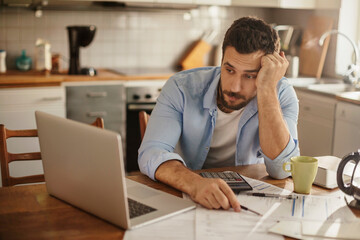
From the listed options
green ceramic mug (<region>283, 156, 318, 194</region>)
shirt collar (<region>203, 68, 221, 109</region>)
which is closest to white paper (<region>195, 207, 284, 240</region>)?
green ceramic mug (<region>283, 156, 318, 194</region>)

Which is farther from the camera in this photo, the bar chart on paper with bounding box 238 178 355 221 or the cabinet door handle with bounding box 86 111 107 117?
the cabinet door handle with bounding box 86 111 107 117

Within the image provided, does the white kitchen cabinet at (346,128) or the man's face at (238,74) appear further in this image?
the white kitchen cabinet at (346,128)

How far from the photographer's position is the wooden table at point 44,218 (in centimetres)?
121

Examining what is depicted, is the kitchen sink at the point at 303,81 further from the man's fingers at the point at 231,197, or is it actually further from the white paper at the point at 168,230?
the white paper at the point at 168,230

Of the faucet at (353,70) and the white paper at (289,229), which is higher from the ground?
the faucet at (353,70)

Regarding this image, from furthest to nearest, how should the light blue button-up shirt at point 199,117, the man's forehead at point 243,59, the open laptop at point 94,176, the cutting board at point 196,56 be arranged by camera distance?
the cutting board at point 196,56, the light blue button-up shirt at point 199,117, the man's forehead at point 243,59, the open laptop at point 94,176

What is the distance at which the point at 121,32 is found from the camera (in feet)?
13.9

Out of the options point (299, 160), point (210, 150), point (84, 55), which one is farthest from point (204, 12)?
point (299, 160)

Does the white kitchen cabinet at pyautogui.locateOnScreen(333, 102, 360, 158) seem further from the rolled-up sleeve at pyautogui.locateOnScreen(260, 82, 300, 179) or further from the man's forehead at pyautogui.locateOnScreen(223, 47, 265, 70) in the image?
the man's forehead at pyautogui.locateOnScreen(223, 47, 265, 70)

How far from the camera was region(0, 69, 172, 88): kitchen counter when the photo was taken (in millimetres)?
3393

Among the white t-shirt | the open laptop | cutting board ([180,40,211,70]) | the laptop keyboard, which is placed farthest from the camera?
cutting board ([180,40,211,70])

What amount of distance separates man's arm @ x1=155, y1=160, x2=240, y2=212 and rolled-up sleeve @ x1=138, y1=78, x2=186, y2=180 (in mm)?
80

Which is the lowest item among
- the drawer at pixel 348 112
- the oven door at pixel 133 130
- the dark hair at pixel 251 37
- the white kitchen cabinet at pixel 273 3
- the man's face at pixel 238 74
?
the oven door at pixel 133 130

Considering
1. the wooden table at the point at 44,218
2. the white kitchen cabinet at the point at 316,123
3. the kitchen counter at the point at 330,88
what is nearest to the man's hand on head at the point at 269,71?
the wooden table at the point at 44,218
